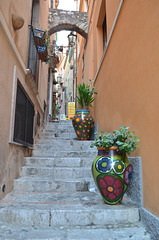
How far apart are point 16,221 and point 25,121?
6.53 feet

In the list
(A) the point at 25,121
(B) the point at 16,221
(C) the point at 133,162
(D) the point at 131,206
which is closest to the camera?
(B) the point at 16,221

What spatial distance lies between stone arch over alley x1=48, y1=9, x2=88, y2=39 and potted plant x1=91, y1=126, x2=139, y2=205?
6651mm

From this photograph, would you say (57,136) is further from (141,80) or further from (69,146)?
(141,80)

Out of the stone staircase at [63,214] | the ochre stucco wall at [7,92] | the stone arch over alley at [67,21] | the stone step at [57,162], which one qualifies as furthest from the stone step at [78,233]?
the stone arch over alley at [67,21]

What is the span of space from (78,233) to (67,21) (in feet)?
25.7

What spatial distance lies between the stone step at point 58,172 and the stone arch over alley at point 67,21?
6.18 meters

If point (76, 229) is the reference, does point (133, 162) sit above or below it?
above

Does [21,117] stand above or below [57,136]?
above

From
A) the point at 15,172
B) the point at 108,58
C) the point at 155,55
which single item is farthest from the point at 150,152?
the point at 108,58

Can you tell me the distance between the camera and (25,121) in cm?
358

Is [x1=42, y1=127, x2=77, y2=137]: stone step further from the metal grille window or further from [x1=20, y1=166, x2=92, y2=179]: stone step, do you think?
[x1=20, y1=166, x2=92, y2=179]: stone step

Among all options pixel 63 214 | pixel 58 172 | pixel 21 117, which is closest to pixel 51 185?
pixel 58 172

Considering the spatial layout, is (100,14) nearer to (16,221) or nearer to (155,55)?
(155,55)

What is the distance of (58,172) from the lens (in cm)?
317
